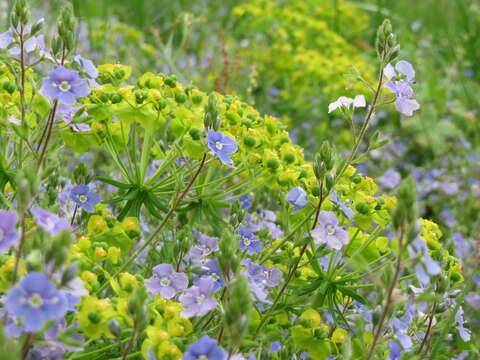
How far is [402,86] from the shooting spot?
215cm

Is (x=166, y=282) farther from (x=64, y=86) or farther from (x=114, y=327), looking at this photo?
(x=64, y=86)

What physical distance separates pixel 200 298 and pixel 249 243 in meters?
0.54

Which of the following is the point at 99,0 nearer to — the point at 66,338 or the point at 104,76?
the point at 104,76

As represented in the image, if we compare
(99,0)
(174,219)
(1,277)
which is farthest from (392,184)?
(99,0)

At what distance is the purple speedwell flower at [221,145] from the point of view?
76.7 inches

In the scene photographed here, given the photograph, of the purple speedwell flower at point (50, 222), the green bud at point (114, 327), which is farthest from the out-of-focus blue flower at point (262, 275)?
the purple speedwell flower at point (50, 222)

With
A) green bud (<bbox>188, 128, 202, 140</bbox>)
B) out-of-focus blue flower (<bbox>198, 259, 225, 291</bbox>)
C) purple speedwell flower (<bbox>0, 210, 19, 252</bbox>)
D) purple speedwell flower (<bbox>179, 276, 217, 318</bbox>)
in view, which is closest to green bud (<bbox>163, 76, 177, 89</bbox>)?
green bud (<bbox>188, 128, 202, 140</bbox>)

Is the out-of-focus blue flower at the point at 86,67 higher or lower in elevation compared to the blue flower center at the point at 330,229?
higher

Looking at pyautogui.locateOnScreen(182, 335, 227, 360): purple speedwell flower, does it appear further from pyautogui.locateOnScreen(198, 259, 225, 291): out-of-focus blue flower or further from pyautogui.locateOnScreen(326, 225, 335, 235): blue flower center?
pyautogui.locateOnScreen(326, 225, 335, 235): blue flower center

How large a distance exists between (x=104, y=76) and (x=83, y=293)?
1.10 m

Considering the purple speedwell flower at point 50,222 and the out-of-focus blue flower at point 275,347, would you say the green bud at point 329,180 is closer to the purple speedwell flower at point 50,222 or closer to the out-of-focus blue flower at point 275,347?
the out-of-focus blue flower at point 275,347

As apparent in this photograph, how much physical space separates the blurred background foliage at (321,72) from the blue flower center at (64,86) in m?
2.41

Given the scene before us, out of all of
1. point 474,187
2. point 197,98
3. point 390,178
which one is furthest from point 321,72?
point 197,98

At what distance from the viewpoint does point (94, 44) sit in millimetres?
4973
